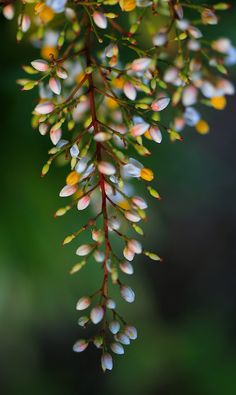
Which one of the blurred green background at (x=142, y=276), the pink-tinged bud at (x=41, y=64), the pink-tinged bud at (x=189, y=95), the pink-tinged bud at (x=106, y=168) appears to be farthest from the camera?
the blurred green background at (x=142, y=276)

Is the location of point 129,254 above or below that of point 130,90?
below

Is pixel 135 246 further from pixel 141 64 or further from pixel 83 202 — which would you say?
pixel 141 64

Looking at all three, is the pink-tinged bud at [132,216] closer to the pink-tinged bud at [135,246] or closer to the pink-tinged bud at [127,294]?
the pink-tinged bud at [135,246]

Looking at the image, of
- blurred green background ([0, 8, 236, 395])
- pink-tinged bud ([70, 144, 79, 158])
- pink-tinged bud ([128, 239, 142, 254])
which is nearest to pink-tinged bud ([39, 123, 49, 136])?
pink-tinged bud ([70, 144, 79, 158])

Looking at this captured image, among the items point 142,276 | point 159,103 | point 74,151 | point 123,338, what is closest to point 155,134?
point 159,103

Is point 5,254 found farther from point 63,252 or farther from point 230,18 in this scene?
point 230,18

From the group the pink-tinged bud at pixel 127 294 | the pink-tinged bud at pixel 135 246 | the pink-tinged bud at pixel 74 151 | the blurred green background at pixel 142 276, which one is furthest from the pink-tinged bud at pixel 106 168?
the blurred green background at pixel 142 276

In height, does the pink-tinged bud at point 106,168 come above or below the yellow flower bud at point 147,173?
above

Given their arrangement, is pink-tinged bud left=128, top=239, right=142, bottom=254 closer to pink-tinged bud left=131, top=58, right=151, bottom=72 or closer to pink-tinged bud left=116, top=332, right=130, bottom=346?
pink-tinged bud left=116, top=332, right=130, bottom=346
